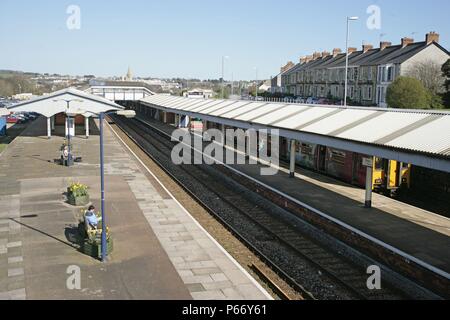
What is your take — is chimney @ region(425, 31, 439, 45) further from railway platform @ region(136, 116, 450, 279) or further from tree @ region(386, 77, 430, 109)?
railway platform @ region(136, 116, 450, 279)

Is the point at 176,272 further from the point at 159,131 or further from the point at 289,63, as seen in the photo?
the point at 289,63

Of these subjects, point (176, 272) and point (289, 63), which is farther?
point (289, 63)

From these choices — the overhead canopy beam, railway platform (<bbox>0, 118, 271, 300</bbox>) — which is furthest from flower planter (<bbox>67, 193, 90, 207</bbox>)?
the overhead canopy beam

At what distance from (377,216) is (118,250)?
34.8 feet

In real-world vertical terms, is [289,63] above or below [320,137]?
above

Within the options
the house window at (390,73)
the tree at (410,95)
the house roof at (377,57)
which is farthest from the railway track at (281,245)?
the house roof at (377,57)

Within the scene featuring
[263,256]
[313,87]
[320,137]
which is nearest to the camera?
[263,256]

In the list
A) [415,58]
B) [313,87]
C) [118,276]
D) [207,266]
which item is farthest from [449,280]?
[313,87]

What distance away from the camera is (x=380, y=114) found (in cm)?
2170

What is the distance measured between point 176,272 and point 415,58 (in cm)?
5359

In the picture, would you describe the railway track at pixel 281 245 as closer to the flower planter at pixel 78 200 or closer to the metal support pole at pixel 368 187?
the metal support pole at pixel 368 187

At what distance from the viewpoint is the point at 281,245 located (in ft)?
55.1

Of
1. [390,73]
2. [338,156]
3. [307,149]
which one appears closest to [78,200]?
[338,156]

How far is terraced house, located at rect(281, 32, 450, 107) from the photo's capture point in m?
58.5
